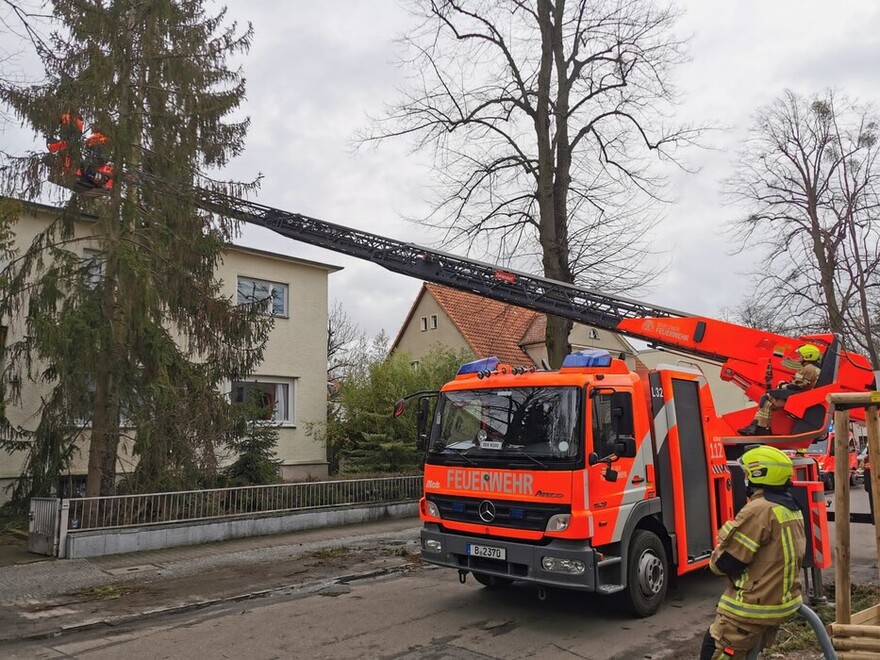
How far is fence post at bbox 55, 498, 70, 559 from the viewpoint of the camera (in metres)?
9.72

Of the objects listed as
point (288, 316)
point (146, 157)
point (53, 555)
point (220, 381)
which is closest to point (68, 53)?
point (146, 157)

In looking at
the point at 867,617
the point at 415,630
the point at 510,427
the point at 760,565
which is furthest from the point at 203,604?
the point at 867,617

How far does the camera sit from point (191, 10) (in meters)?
13.0

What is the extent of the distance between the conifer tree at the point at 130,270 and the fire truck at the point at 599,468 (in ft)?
18.0

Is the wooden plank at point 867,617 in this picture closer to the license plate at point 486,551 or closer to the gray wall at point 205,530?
the license plate at point 486,551

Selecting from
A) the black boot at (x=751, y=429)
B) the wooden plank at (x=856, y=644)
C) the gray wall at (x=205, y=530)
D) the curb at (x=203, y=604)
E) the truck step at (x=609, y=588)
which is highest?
the black boot at (x=751, y=429)

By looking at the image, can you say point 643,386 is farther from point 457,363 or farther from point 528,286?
point 457,363

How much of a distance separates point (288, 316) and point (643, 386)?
42.4 feet

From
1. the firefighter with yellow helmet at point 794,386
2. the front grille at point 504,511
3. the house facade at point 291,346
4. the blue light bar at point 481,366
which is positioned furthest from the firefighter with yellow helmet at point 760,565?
the house facade at point 291,346

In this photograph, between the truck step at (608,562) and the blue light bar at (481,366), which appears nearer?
the truck step at (608,562)

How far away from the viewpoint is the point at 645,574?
6.72 m

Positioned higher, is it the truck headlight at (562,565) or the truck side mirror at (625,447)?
the truck side mirror at (625,447)

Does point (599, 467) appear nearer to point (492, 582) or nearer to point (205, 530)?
point (492, 582)

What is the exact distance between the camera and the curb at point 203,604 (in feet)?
21.6
